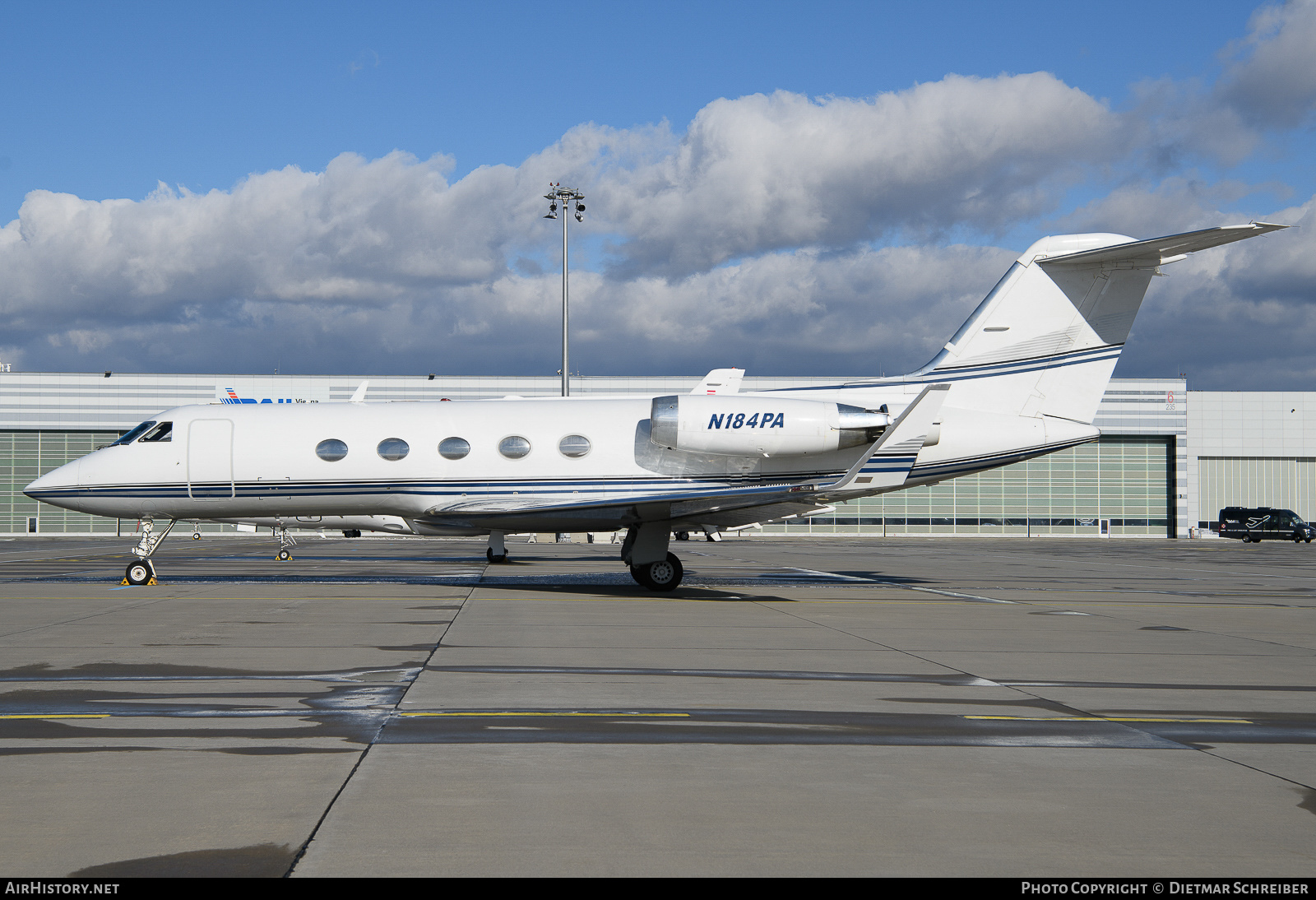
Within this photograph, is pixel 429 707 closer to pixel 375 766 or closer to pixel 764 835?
pixel 375 766

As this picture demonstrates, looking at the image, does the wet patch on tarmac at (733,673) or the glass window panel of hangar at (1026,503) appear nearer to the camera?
the wet patch on tarmac at (733,673)

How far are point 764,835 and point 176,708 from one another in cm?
506

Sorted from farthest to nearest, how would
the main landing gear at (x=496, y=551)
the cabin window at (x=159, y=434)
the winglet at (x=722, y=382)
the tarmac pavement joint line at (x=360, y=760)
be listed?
1. the main landing gear at (x=496, y=551)
2. the winglet at (x=722, y=382)
3. the cabin window at (x=159, y=434)
4. the tarmac pavement joint line at (x=360, y=760)

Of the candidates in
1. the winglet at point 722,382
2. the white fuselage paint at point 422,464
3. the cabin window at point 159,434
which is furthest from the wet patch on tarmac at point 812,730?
the winglet at point 722,382

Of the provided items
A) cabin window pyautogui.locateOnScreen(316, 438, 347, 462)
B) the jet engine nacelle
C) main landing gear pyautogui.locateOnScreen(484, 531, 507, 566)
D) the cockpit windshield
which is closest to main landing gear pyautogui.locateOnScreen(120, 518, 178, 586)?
the cockpit windshield

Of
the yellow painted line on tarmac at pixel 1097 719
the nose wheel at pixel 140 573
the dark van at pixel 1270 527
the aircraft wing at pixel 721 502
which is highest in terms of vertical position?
the aircraft wing at pixel 721 502

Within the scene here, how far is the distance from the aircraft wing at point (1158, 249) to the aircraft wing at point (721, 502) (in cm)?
523

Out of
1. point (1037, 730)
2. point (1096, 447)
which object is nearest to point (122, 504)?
point (1037, 730)

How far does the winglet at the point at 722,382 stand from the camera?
83.6 ft

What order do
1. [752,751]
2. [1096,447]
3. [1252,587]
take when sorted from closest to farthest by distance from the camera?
[752,751], [1252,587], [1096,447]

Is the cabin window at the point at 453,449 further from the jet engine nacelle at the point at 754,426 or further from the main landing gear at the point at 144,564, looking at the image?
the main landing gear at the point at 144,564

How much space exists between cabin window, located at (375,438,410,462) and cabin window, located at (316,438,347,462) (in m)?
0.70

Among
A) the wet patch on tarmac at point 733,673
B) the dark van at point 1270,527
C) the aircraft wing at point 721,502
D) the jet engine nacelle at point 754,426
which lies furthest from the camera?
the dark van at point 1270,527
